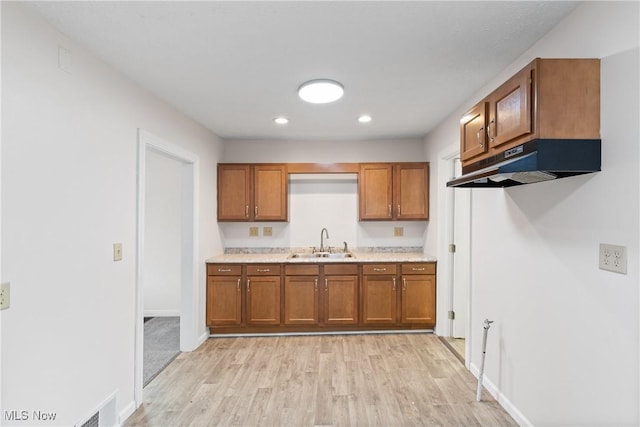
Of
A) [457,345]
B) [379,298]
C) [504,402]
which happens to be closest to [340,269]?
[379,298]

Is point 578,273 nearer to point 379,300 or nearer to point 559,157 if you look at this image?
point 559,157

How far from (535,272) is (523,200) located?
46 centimetres

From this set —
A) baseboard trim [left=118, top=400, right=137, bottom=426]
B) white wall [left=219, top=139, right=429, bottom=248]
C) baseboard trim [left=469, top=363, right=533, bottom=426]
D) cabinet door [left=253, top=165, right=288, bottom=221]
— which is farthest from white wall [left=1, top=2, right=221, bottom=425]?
baseboard trim [left=469, top=363, right=533, bottom=426]

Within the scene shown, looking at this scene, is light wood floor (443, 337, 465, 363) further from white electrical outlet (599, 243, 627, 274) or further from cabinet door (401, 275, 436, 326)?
white electrical outlet (599, 243, 627, 274)

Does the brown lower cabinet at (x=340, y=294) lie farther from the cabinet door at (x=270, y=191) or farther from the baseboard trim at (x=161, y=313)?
the baseboard trim at (x=161, y=313)

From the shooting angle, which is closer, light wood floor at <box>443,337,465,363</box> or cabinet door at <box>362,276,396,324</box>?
light wood floor at <box>443,337,465,363</box>

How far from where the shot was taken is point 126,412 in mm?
2209

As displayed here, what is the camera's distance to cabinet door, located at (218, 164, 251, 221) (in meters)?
4.05

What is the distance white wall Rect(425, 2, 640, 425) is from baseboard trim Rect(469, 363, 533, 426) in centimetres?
1

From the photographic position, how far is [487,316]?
8.10ft

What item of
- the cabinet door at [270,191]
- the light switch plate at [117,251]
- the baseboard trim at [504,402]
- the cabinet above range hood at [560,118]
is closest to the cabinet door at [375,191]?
the cabinet door at [270,191]

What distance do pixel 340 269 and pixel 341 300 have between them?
1.22 ft

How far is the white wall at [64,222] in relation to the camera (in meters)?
1.45

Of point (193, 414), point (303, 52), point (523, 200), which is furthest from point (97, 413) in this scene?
point (523, 200)
